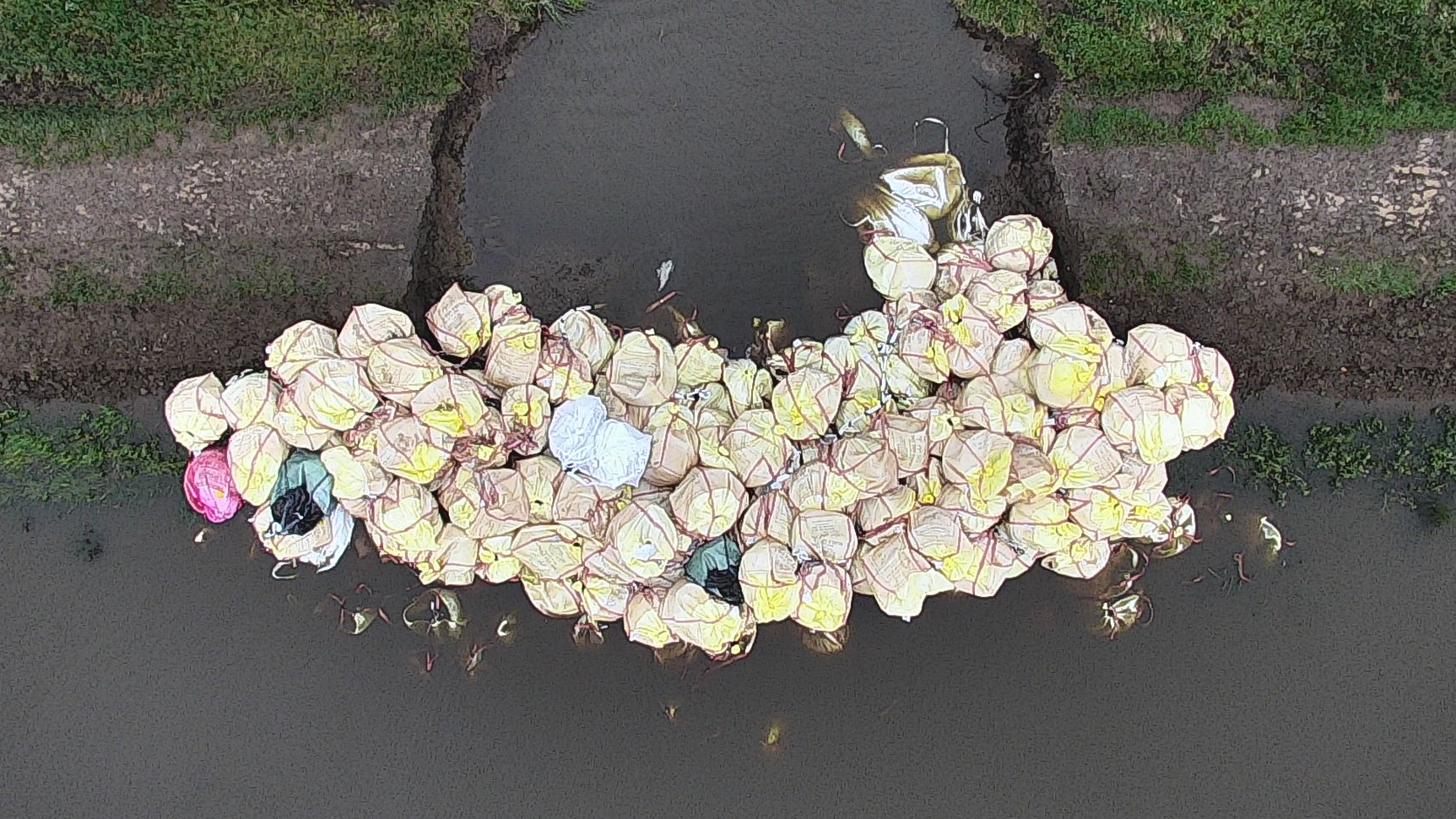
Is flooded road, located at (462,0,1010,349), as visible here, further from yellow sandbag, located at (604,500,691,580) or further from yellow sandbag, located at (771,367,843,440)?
yellow sandbag, located at (604,500,691,580)

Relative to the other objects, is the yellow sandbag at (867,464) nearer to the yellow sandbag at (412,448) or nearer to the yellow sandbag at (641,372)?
the yellow sandbag at (641,372)

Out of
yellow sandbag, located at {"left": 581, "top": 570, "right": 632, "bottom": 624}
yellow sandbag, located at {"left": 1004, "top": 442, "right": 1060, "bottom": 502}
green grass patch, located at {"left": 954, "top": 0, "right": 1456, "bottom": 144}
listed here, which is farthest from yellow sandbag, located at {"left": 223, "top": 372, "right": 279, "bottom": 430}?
green grass patch, located at {"left": 954, "top": 0, "right": 1456, "bottom": 144}

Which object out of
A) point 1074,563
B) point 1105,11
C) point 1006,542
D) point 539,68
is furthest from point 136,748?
point 1105,11

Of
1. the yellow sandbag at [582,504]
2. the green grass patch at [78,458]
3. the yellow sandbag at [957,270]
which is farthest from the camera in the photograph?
the green grass patch at [78,458]

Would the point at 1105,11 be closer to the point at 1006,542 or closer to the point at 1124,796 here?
the point at 1006,542

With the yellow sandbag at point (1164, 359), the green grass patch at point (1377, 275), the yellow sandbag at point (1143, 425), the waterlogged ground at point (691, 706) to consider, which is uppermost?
the green grass patch at point (1377, 275)

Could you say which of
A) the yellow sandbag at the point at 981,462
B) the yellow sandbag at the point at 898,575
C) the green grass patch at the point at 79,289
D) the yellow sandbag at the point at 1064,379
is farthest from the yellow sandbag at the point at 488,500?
the yellow sandbag at the point at 1064,379
